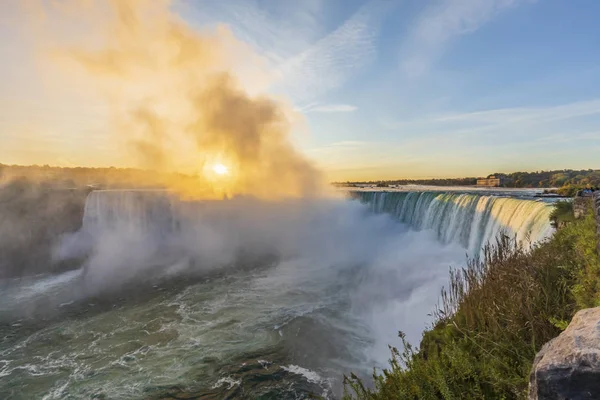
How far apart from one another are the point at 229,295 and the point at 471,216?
14137 mm

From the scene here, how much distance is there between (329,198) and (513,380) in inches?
1221

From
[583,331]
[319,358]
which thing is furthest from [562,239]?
[319,358]

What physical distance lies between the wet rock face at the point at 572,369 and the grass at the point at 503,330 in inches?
53.5

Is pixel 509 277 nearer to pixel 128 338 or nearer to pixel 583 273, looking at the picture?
pixel 583 273

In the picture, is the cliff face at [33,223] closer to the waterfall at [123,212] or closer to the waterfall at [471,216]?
the waterfall at [123,212]

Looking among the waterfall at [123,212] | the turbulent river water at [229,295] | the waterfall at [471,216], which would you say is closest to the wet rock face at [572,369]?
the turbulent river water at [229,295]

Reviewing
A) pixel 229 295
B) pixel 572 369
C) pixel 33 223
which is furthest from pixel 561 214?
pixel 33 223

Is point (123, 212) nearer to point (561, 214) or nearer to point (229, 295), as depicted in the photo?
point (229, 295)

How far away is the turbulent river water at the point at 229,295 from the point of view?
8703 mm

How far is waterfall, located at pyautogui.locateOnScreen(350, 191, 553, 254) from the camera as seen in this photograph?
40.0 ft

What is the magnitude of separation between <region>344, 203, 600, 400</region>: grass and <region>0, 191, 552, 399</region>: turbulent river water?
6.56ft

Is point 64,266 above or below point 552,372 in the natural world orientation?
below

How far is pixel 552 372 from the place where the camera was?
1813 millimetres

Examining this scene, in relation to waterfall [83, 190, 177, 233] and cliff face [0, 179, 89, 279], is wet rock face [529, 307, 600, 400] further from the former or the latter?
cliff face [0, 179, 89, 279]
